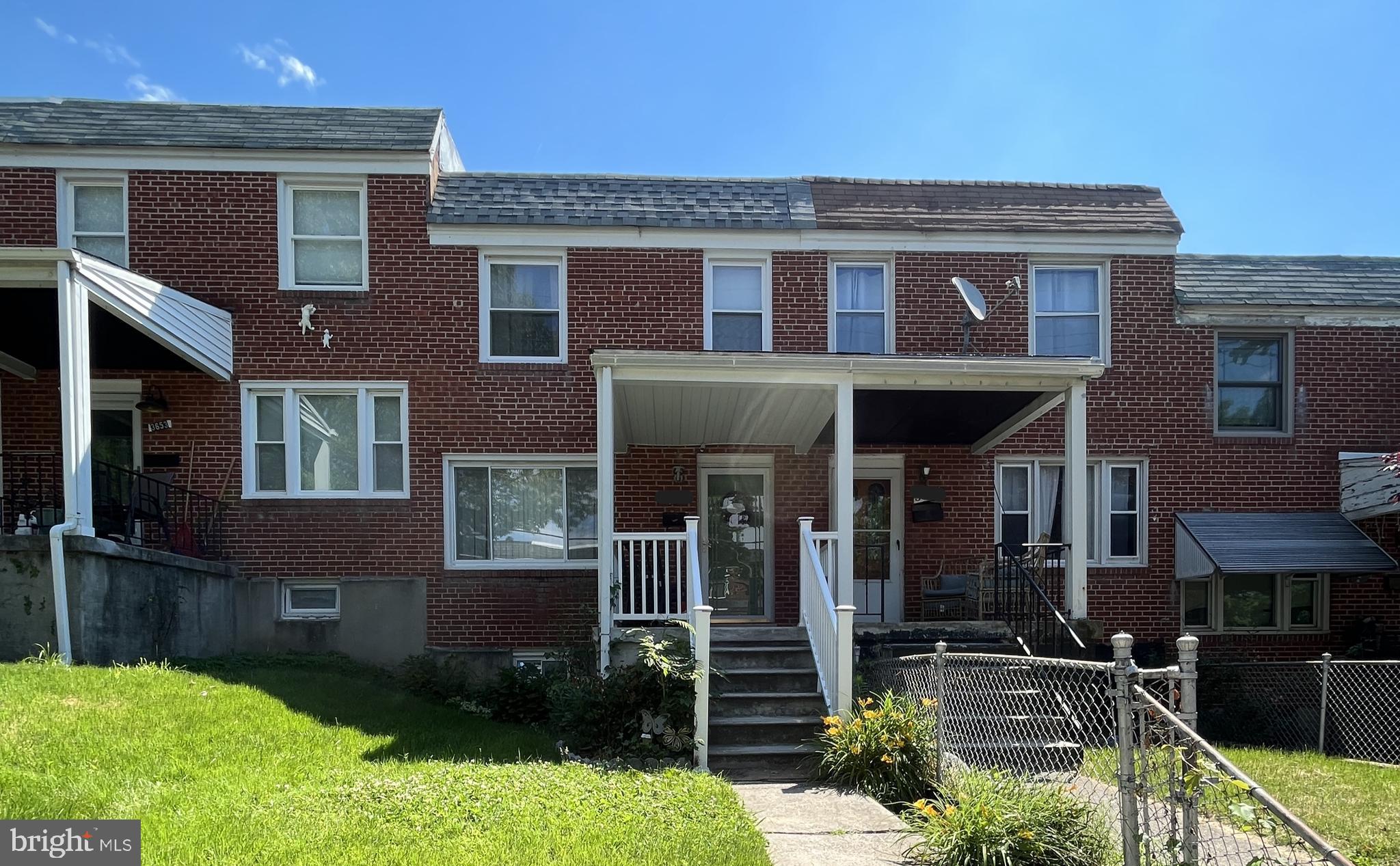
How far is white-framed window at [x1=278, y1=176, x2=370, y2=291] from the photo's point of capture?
11.0 m

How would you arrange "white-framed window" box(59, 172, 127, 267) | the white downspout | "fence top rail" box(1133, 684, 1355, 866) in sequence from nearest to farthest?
"fence top rail" box(1133, 684, 1355, 866) < the white downspout < "white-framed window" box(59, 172, 127, 267)

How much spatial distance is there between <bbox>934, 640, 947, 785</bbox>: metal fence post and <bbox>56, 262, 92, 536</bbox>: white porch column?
7.59 metres

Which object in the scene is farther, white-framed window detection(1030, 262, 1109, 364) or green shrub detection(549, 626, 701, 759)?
white-framed window detection(1030, 262, 1109, 364)

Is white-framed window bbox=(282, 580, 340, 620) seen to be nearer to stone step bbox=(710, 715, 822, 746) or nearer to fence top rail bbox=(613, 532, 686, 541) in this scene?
fence top rail bbox=(613, 532, 686, 541)

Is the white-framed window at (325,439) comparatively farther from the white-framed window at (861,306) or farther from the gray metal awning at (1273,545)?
the gray metal awning at (1273,545)

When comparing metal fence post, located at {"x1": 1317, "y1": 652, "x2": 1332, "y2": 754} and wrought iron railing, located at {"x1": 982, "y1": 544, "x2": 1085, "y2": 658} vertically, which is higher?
wrought iron railing, located at {"x1": 982, "y1": 544, "x2": 1085, "y2": 658}

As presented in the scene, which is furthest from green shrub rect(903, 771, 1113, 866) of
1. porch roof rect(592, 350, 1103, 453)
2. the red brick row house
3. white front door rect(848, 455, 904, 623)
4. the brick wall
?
white front door rect(848, 455, 904, 623)

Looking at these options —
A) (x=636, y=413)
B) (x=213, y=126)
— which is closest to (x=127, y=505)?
(x=213, y=126)

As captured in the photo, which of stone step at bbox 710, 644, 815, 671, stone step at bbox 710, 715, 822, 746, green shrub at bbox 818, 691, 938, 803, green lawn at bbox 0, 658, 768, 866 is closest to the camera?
green lawn at bbox 0, 658, 768, 866

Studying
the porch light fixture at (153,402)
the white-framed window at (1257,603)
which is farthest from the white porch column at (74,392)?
the white-framed window at (1257,603)

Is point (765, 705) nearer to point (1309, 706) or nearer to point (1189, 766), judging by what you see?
point (1189, 766)

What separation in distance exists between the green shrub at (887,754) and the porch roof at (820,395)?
3222mm

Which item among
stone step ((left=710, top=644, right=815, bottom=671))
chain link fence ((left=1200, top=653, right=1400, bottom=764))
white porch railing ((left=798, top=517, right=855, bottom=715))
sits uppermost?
white porch railing ((left=798, top=517, right=855, bottom=715))

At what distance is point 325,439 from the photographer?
1101cm
